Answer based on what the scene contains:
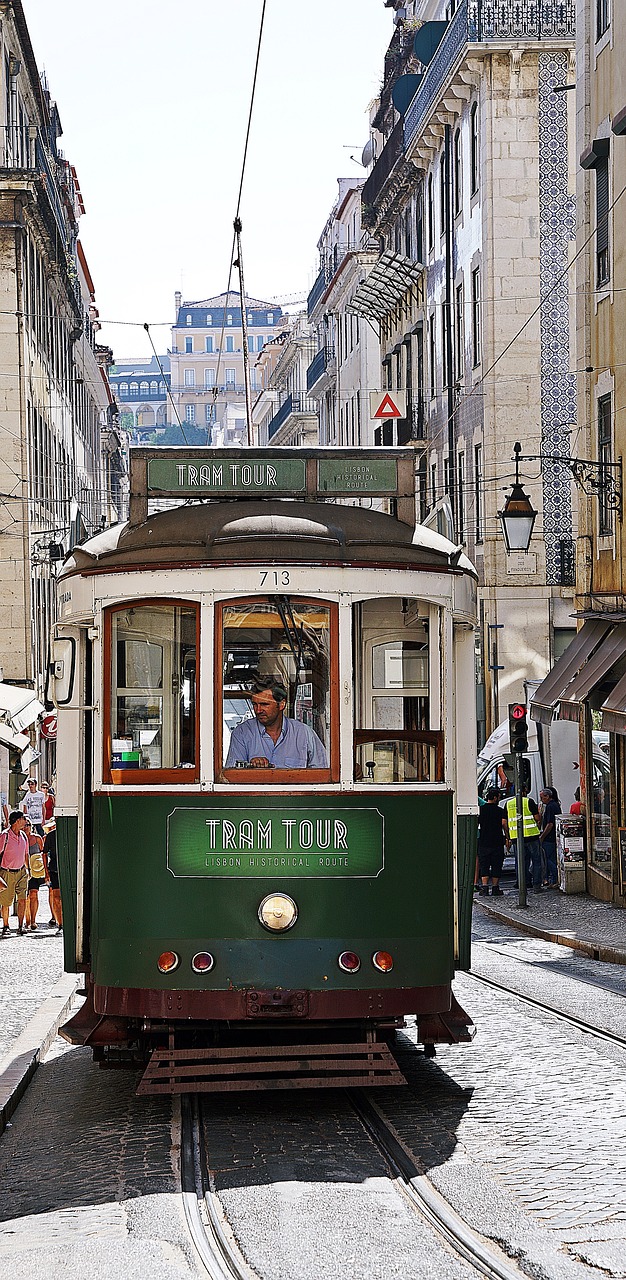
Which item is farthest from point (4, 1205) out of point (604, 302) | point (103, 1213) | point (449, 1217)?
point (604, 302)

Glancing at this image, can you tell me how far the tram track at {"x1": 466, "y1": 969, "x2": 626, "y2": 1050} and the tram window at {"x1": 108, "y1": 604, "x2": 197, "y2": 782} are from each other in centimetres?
378

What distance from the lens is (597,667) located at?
72.9 feet

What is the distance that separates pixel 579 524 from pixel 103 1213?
18935 mm

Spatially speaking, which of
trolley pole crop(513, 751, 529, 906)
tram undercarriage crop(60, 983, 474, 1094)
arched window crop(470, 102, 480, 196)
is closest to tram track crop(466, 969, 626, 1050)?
tram undercarriage crop(60, 983, 474, 1094)

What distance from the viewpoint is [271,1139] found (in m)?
8.26

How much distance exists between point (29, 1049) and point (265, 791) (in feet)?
12.0

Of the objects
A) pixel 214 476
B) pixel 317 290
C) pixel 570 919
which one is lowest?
pixel 570 919

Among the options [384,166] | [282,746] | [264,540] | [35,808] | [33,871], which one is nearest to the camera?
[282,746]

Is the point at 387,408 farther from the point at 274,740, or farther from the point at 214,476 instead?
the point at 274,740

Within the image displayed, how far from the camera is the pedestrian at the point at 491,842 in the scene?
26016mm

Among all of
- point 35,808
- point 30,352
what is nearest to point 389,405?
point 30,352

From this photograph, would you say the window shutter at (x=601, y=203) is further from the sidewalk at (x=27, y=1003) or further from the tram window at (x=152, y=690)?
the tram window at (x=152, y=690)

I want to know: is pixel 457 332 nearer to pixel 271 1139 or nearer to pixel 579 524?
pixel 579 524

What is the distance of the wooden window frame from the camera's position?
8.72 metres
